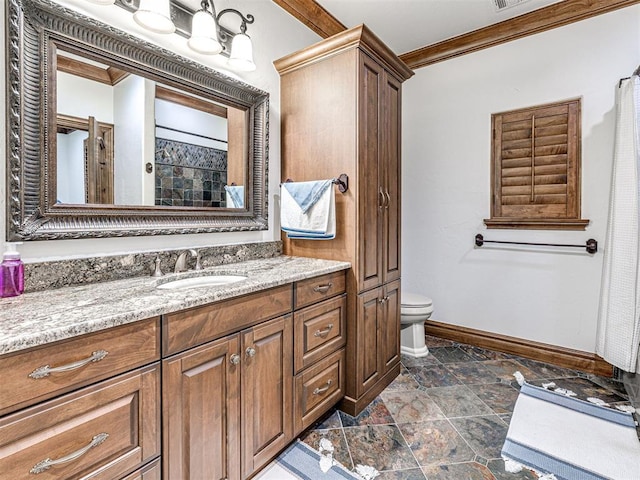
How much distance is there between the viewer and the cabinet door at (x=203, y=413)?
3.40ft

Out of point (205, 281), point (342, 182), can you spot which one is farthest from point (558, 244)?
point (205, 281)

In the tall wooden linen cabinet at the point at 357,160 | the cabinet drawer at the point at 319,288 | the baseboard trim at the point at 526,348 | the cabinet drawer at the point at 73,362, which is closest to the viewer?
the cabinet drawer at the point at 73,362

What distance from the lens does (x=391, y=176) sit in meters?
2.15

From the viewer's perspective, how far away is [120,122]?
56.3 inches

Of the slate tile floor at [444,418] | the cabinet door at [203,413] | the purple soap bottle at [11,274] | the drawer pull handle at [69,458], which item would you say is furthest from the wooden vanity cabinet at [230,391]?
the purple soap bottle at [11,274]

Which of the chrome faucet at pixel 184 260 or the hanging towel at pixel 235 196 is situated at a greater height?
the hanging towel at pixel 235 196

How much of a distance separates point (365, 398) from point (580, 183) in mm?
2056

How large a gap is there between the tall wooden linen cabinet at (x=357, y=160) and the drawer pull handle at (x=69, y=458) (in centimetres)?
124

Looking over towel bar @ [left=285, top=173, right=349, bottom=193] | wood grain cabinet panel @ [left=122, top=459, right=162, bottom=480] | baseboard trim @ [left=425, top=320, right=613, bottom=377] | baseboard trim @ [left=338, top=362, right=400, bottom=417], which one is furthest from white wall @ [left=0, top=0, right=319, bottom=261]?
baseboard trim @ [left=425, top=320, right=613, bottom=377]

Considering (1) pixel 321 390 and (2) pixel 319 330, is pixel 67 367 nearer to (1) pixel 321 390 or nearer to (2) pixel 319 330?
(2) pixel 319 330

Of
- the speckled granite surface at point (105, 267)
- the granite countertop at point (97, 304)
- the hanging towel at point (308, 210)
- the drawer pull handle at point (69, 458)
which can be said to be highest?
the hanging towel at point (308, 210)

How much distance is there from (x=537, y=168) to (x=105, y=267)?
9.16ft

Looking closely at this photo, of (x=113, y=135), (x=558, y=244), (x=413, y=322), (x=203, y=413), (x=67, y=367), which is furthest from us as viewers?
(x=413, y=322)

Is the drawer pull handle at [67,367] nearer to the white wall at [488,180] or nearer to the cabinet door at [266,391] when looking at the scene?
the cabinet door at [266,391]
